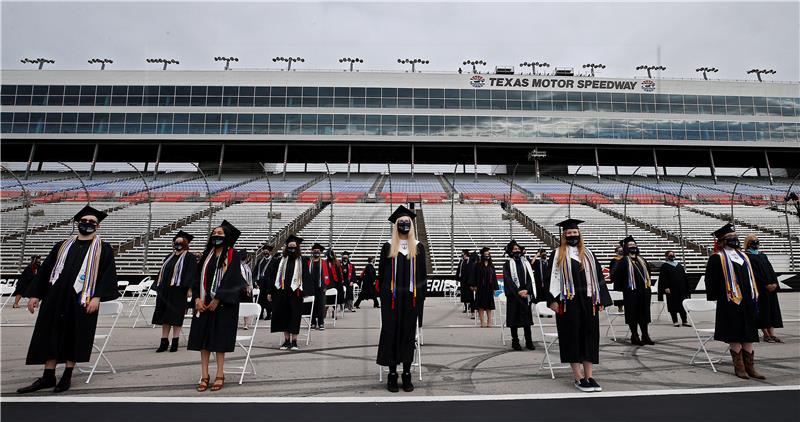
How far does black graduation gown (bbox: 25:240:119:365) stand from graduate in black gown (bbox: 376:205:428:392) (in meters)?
3.28

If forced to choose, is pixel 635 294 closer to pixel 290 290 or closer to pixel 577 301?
pixel 577 301

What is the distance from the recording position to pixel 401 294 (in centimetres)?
526

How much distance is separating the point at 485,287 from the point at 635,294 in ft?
11.1

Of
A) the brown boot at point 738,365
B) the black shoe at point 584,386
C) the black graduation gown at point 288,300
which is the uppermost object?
the black graduation gown at point 288,300

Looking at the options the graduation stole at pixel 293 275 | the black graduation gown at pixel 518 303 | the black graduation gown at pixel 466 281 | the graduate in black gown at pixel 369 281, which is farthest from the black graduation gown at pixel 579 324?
the graduate in black gown at pixel 369 281

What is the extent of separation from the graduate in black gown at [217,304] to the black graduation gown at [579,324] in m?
3.75

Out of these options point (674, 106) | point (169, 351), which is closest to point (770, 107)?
point (674, 106)

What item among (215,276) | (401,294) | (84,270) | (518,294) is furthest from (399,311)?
(84,270)

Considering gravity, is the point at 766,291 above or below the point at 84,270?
below

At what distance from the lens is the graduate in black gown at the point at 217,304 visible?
16.6 ft

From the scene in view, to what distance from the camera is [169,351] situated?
24.8 ft

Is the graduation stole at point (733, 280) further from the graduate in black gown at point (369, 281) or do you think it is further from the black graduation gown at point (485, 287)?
the graduate in black gown at point (369, 281)

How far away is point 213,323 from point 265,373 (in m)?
1.13

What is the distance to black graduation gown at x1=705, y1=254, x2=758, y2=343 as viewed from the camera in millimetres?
5645
